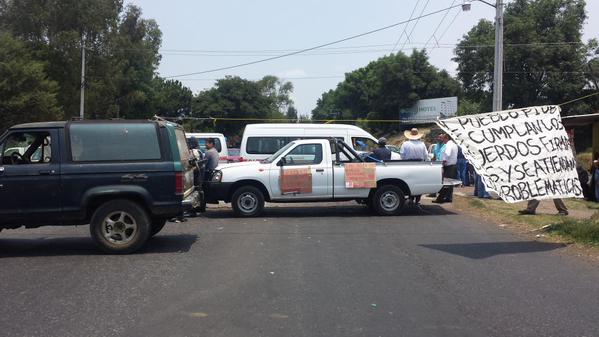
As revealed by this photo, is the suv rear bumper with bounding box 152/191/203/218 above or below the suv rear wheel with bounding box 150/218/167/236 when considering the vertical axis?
above

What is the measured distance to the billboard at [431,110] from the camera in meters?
54.5

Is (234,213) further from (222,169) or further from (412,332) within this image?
(412,332)

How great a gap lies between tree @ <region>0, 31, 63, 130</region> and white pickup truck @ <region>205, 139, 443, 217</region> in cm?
2885

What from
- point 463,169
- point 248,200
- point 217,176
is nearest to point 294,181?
point 248,200

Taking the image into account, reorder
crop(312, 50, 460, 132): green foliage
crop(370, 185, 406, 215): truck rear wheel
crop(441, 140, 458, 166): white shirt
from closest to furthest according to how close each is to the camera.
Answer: crop(370, 185, 406, 215): truck rear wheel → crop(441, 140, 458, 166): white shirt → crop(312, 50, 460, 132): green foliage

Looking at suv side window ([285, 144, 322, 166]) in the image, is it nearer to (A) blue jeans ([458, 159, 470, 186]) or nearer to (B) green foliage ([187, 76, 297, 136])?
(A) blue jeans ([458, 159, 470, 186])

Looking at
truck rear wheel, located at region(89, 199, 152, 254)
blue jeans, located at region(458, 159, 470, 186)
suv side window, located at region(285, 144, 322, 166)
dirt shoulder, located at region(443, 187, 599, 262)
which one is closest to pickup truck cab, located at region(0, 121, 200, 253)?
truck rear wheel, located at region(89, 199, 152, 254)

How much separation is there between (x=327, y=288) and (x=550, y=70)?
44.1 metres

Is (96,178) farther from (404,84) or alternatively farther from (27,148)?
(404,84)

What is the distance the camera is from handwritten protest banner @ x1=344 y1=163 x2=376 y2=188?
504 inches

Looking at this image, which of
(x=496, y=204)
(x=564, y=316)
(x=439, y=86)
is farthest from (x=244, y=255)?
(x=439, y=86)

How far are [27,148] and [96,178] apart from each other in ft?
4.57

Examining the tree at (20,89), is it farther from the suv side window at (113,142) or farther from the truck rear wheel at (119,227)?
the truck rear wheel at (119,227)

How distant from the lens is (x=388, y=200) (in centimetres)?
1301
